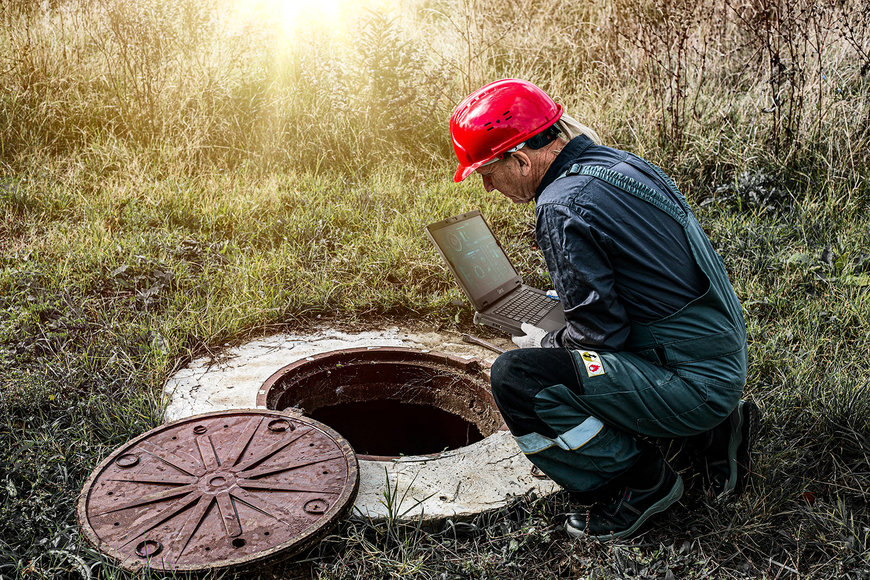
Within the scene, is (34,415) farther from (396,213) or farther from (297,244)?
(396,213)

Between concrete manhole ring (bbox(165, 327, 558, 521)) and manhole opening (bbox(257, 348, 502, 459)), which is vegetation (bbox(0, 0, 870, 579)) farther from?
manhole opening (bbox(257, 348, 502, 459))

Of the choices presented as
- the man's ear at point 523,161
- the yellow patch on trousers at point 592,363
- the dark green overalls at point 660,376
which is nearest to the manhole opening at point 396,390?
the dark green overalls at point 660,376

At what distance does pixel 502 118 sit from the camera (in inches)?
99.6

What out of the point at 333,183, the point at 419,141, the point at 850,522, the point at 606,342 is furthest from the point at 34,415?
the point at 419,141

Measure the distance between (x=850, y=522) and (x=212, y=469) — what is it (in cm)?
239

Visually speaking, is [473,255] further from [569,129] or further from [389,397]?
[569,129]

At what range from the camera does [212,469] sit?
2.54 meters

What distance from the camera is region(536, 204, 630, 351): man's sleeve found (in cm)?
235

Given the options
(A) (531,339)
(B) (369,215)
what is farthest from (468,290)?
(B) (369,215)

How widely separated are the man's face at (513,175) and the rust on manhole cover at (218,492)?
115cm

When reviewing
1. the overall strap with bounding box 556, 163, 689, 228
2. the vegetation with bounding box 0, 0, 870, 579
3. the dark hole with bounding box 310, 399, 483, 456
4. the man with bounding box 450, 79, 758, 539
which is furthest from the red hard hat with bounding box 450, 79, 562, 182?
the dark hole with bounding box 310, 399, 483, 456

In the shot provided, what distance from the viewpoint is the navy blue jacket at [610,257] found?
7.70 ft

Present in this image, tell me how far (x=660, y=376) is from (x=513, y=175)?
89cm

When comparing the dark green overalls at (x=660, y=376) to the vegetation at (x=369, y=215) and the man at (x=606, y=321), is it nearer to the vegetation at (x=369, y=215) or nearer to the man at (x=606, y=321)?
the man at (x=606, y=321)
